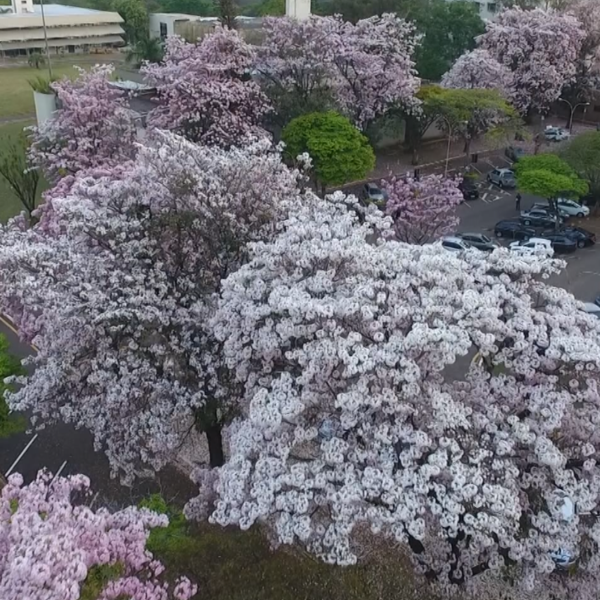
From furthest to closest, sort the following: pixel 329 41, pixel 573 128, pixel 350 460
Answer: pixel 573 128, pixel 329 41, pixel 350 460

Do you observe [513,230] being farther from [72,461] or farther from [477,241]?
[72,461]

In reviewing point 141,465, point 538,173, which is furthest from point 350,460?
point 538,173

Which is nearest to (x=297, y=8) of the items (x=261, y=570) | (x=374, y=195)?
(x=374, y=195)

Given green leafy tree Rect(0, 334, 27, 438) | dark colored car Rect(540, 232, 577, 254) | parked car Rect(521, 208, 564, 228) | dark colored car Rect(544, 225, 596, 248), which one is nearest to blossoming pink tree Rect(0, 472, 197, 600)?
green leafy tree Rect(0, 334, 27, 438)

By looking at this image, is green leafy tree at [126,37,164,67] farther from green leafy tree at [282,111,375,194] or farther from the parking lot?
the parking lot

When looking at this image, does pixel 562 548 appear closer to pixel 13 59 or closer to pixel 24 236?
pixel 24 236

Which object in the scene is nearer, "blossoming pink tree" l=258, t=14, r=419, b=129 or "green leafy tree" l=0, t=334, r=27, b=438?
"green leafy tree" l=0, t=334, r=27, b=438
